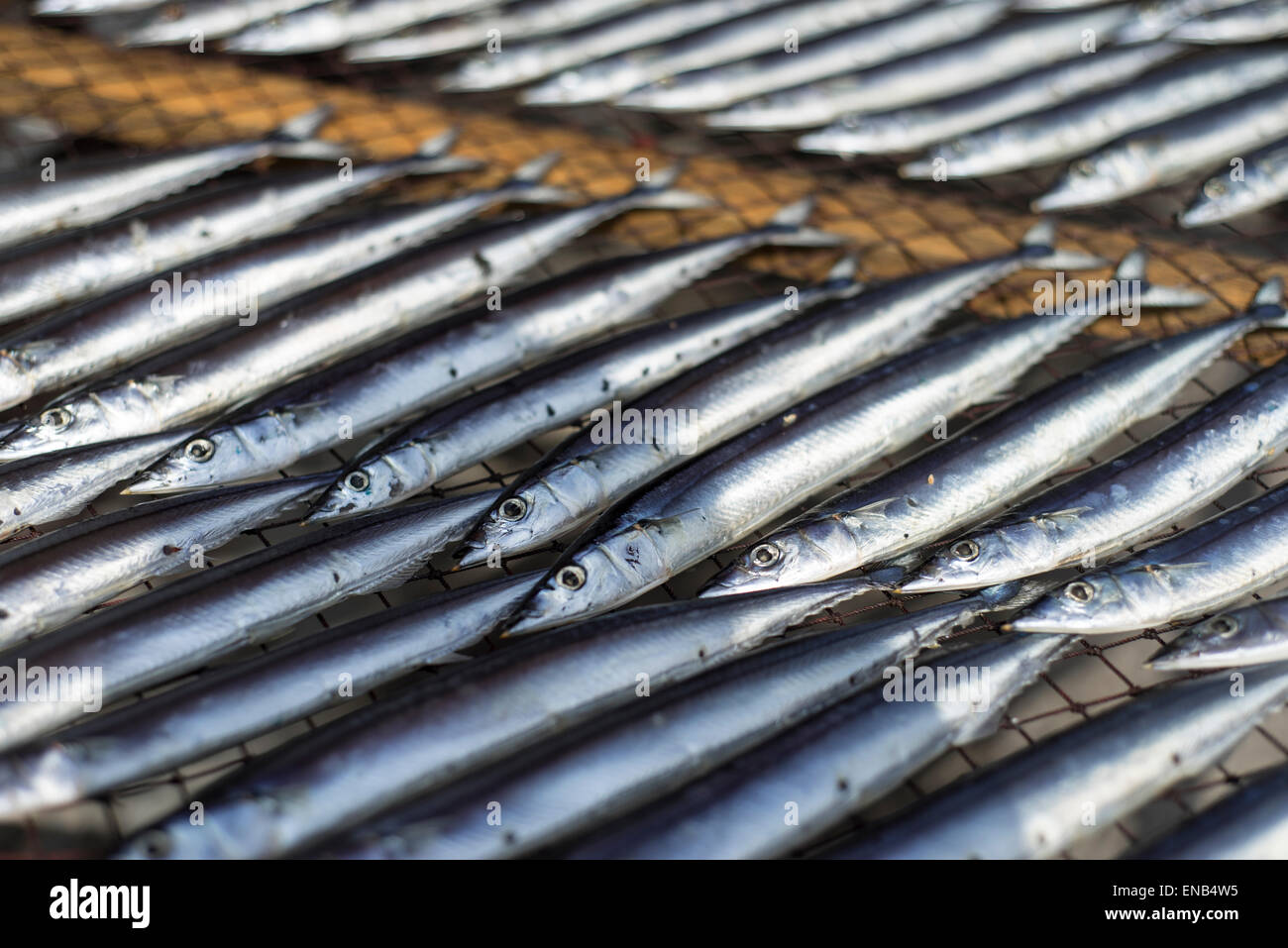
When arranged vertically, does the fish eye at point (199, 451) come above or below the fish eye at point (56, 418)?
below

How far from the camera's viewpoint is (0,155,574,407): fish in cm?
318

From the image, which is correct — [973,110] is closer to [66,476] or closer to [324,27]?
[324,27]

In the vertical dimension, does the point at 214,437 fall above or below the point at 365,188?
below

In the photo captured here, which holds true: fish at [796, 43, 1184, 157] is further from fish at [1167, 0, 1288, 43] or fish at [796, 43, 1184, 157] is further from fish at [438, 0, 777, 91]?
fish at [438, 0, 777, 91]

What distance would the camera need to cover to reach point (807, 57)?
15.2 ft

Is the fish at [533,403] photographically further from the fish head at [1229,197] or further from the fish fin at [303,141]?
the fish fin at [303,141]

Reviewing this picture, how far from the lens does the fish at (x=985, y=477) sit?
2637 mm

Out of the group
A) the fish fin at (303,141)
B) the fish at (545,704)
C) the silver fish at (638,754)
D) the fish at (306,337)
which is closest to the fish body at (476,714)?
the fish at (545,704)

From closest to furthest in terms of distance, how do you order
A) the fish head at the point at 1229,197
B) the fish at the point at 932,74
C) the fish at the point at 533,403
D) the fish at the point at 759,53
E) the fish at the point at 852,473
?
the fish at the point at 852,473 < the fish at the point at 533,403 < the fish head at the point at 1229,197 < the fish at the point at 932,74 < the fish at the point at 759,53

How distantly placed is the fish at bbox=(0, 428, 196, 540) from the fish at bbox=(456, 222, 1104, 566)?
979 mm

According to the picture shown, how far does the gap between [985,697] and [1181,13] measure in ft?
12.4

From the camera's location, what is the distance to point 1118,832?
2477 mm

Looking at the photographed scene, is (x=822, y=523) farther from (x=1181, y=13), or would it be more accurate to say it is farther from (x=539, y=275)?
(x=1181, y=13)
